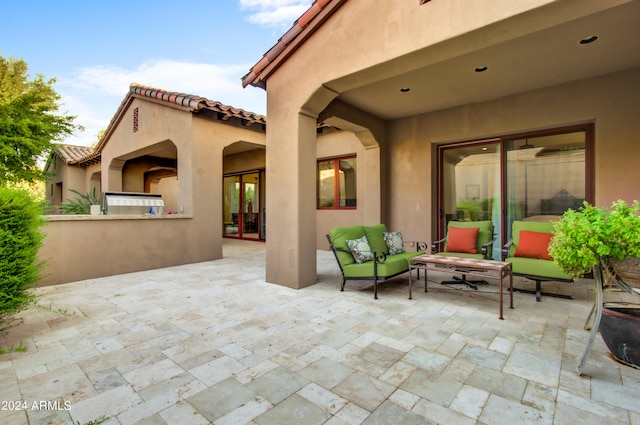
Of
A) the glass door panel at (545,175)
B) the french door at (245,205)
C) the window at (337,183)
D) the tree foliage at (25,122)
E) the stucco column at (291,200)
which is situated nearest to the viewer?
the stucco column at (291,200)

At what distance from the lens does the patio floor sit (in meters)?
1.72

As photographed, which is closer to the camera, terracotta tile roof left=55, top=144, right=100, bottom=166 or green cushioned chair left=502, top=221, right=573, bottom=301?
green cushioned chair left=502, top=221, right=573, bottom=301

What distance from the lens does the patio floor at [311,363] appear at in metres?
1.72

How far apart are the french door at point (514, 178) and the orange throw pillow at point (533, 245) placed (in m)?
1.57

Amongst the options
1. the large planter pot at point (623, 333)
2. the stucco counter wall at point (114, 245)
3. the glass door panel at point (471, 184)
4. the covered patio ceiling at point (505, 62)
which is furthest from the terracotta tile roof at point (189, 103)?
the large planter pot at point (623, 333)

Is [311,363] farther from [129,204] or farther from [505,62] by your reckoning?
[129,204]

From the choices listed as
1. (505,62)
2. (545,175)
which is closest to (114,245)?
(505,62)

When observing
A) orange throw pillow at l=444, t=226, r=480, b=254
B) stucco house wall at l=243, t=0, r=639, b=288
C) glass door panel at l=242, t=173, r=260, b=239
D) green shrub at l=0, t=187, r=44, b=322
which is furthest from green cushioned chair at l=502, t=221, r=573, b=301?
glass door panel at l=242, t=173, r=260, b=239

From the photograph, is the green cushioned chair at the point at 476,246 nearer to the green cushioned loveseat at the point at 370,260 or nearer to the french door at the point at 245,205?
the green cushioned loveseat at the point at 370,260

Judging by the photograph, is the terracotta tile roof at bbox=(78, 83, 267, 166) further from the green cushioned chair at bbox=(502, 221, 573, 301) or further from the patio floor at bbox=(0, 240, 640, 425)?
the green cushioned chair at bbox=(502, 221, 573, 301)

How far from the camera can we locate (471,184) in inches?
255

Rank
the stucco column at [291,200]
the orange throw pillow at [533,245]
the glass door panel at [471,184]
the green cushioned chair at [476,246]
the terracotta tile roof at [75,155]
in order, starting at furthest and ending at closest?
the terracotta tile roof at [75,155] < the glass door panel at [471,184] < the green cushioned chair at [476,246] < the stucco column at [291,200] < the orange throw pillow at [533,245]

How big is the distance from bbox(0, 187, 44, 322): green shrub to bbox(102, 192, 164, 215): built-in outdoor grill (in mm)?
3402

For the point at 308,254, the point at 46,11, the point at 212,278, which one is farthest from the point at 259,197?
the point at 46,11
